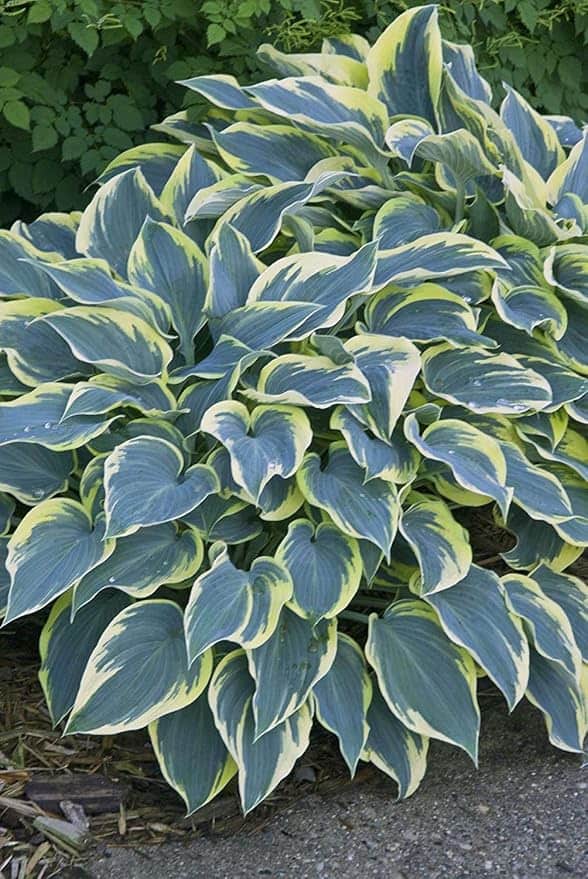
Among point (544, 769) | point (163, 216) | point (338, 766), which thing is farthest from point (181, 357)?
point (544, 769)

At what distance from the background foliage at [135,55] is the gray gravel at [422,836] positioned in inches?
71.4

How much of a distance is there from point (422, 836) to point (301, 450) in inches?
30.1

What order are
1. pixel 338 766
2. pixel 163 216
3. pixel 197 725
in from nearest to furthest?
pixel 197 725, pixel 338 766, pixel 163 216

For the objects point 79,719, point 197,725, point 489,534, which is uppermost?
point 79,719

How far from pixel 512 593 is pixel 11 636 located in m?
1.20

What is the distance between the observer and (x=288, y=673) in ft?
7.20

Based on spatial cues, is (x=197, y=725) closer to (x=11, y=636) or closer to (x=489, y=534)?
(x=11, y=636)

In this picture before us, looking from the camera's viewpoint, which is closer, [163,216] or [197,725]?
[197,725]

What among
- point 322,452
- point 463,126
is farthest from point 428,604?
point 463,126

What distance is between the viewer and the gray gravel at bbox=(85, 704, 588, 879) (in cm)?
212

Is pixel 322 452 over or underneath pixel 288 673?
over

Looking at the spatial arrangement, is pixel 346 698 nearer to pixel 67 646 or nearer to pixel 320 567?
pixel 320 567

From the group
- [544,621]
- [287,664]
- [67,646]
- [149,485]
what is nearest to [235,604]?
[287,664]

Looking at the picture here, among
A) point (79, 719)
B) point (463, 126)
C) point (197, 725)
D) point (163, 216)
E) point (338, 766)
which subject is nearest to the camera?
point (79, 719)
